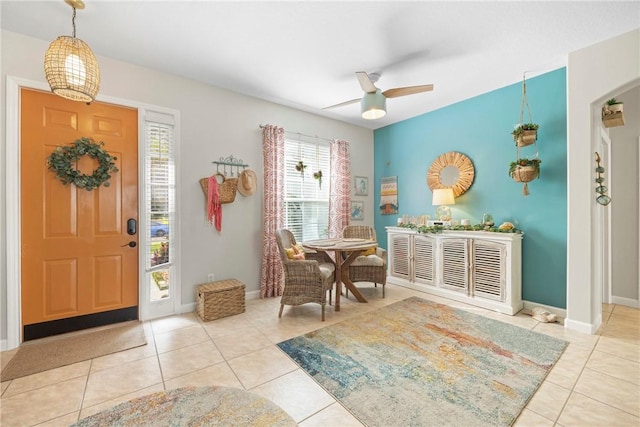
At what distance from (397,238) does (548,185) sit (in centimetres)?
209

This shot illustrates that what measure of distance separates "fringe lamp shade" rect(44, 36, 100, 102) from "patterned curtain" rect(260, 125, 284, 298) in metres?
2.10

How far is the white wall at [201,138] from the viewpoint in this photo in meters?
2.54

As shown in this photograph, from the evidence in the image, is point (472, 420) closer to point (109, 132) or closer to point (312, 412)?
point (312, 412)

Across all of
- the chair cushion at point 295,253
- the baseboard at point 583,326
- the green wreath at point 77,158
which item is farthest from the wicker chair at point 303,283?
the baseboard at point 583,326

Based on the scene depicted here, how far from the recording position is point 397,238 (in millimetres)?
4430

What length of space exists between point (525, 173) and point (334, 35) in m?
2.70

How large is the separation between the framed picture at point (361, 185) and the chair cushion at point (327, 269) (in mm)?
2063

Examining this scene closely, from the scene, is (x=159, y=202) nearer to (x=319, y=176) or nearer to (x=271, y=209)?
(x=271, y=209)

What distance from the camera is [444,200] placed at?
3.90 m

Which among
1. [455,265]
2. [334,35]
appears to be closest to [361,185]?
[455,265]

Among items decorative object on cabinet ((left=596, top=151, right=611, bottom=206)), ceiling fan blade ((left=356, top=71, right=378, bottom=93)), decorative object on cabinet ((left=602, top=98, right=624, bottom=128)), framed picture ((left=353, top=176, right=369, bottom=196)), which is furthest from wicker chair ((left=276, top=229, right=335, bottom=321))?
decorative object on cabinet ((left=602, top=98, right=624, bottom=128))

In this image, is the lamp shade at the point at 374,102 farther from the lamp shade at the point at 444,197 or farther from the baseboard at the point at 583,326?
the baseboard at the point at 583,326

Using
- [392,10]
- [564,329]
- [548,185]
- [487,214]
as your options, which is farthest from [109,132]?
[564,329]

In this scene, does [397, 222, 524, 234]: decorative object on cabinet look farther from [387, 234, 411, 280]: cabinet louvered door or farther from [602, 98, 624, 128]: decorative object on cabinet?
[602, 98, 624, 128]: decorative object on cabinet
